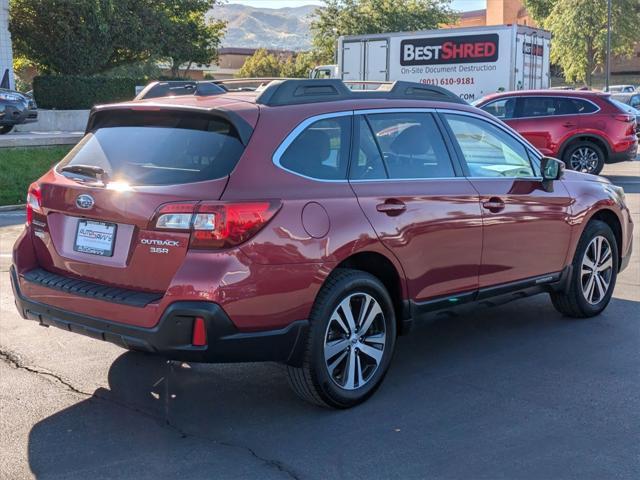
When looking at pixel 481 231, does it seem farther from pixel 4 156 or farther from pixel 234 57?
pixel 234 57

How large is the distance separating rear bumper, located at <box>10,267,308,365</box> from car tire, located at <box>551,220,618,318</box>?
2.87 meters

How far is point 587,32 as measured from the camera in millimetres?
56094

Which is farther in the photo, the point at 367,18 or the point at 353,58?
the point at 367,18

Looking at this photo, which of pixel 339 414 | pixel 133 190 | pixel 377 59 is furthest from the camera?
pixel 377 59

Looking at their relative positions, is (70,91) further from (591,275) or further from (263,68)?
(263,68)

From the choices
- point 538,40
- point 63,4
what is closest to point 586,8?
point 538,40

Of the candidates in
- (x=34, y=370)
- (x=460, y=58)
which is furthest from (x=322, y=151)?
(x=460, y=58)

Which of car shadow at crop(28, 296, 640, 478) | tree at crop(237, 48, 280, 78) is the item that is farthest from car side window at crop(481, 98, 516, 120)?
tree at crop(237, 48, 280, 78)

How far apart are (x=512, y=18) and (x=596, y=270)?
273ft

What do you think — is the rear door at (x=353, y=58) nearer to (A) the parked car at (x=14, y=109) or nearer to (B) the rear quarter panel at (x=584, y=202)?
(A) the parked car at (x=14, y=109)

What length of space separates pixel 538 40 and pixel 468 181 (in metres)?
21.5

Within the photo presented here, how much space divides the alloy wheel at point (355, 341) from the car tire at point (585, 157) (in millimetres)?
12311

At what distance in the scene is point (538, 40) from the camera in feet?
82.5

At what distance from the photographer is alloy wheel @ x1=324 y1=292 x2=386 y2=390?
4480 mm
